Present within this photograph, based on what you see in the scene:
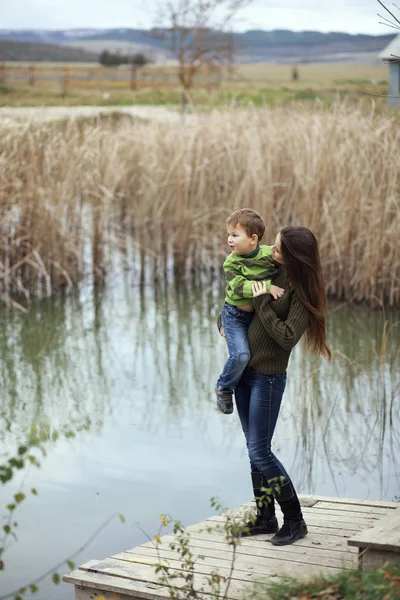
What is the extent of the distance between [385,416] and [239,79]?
41892mm

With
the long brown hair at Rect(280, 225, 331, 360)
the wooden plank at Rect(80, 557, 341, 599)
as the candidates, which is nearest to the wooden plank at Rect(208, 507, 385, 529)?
the wooden plank at Rect(80, 557, 341, 599)

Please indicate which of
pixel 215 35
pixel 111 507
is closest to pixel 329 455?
pixel 111 507

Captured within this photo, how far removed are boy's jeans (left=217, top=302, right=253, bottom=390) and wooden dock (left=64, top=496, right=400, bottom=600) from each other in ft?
1.69

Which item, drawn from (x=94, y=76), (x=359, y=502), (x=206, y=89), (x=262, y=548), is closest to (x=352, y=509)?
(x=359, y=502)

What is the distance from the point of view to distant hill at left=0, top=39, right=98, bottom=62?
41.4 meters

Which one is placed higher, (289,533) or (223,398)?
(223,398)

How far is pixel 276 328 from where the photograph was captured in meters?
3.12

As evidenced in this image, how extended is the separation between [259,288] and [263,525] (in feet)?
2.62

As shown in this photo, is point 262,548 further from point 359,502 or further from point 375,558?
point 359,502

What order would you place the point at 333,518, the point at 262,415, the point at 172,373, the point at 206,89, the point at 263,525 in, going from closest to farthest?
the point at 262,415, the point at 263,525, the point at 333,518, the point at 172,373, the point at 206,89

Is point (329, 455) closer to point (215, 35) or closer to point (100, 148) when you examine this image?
point (100, 148)

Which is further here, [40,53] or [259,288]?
[40,53]

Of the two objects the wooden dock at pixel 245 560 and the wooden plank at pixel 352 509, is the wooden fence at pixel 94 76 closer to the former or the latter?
the wooden plank at pixel 352 509

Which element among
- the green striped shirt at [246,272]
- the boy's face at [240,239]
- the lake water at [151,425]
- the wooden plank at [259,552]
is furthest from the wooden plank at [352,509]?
the boy's face at [240,239]
